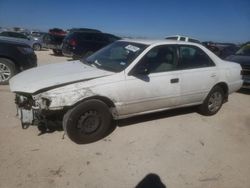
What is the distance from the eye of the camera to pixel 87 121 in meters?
3.96

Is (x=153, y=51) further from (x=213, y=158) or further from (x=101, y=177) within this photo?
(x=101, y=177)

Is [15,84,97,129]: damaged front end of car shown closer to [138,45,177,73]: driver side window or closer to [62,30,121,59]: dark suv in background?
[138,45,177,73]: driver side window

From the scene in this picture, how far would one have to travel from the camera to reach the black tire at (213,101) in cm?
554

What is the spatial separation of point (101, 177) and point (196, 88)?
283 centimetres

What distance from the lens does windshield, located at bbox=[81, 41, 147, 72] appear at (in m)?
4.38

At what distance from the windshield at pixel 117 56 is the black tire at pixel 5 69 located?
288cm

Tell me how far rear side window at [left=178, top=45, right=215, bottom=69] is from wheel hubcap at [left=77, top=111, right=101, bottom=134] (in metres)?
1.97

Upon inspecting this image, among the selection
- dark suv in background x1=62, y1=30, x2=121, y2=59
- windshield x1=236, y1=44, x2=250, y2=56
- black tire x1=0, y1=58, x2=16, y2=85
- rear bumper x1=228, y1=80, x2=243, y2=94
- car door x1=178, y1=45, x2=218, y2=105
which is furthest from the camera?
dark suv in background x1=62, y1=30, x2=121, y2=59

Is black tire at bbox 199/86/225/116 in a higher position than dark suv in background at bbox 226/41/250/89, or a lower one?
lower

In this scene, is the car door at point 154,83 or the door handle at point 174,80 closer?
the car door at point 154,83

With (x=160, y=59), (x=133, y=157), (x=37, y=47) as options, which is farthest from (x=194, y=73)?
(x=37, y=47)

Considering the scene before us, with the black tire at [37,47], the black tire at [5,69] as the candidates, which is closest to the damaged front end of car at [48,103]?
the black tire at [5,69]

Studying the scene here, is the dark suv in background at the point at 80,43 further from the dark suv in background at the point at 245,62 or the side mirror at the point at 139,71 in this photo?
the side mirror at the point at 139,71

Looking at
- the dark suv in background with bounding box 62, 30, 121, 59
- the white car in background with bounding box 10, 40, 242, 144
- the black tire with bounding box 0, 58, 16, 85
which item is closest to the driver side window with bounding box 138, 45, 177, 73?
the white car in background with bounding box 10, 40, 242, 144
